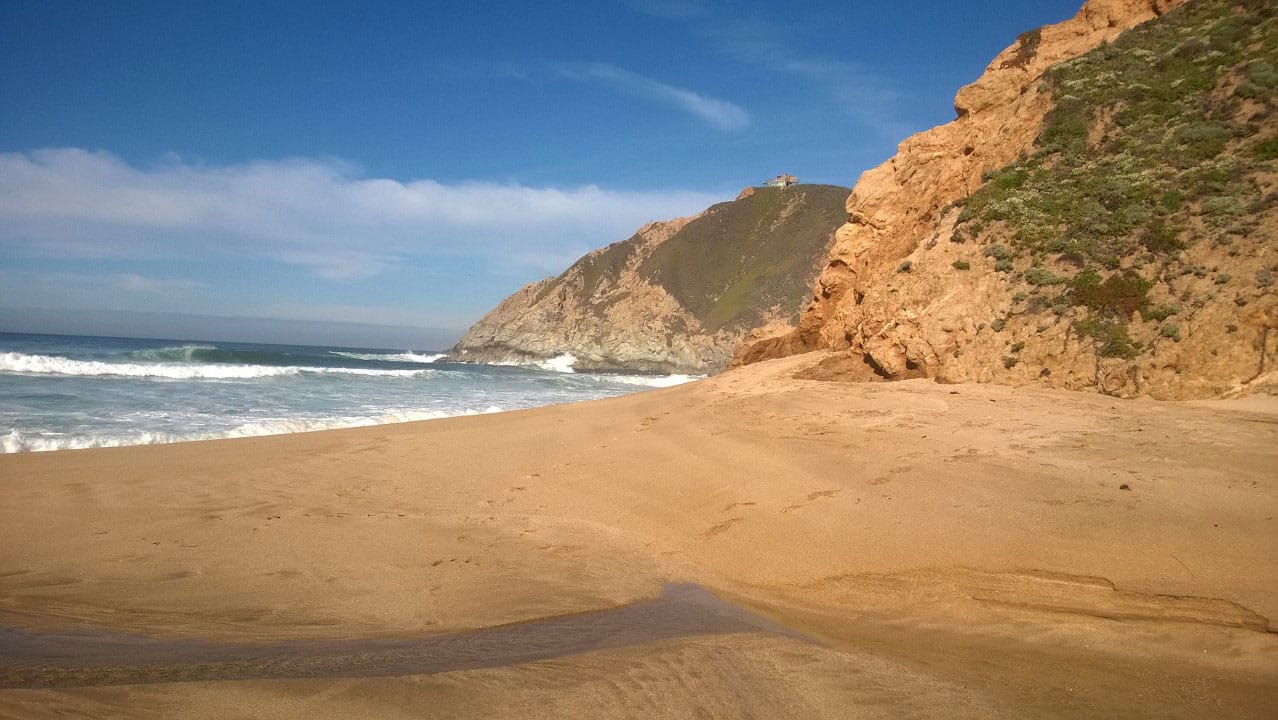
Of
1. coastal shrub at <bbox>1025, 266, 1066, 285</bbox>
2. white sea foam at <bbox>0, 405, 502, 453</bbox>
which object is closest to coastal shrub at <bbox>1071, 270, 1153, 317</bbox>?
coastal shrub at <bbox>1025, 266, 1066, 285</bbox>

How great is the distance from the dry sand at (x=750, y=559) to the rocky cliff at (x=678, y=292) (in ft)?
183

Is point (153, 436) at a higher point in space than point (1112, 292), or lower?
lower

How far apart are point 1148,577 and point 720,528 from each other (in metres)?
2.94

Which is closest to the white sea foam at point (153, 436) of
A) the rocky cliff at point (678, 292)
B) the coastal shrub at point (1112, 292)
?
the coastal shrub at point (1112, 292)

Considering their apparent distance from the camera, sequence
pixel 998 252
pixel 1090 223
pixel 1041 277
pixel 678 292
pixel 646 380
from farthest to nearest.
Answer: pixel 678 292 → pixel 646 380 → pixel 998 252 → pixel 1090 223 → pixel 1041 277

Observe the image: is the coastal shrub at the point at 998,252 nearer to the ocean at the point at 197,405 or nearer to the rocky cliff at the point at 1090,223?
the rocky cliff at the point at 1090,223

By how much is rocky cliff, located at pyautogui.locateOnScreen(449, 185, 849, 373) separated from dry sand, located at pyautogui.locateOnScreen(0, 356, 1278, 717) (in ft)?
183

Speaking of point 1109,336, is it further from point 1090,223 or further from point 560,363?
point 560,363

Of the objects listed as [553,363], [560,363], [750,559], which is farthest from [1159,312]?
[553,363]

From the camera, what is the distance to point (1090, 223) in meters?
10.7

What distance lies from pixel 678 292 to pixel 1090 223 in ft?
205

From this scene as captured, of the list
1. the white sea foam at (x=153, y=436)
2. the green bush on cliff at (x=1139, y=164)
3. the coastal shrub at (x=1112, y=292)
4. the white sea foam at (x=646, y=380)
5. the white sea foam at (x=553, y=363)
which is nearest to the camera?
the coastal shrub at (x=1112, y=292)

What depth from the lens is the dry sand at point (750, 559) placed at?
285 centimetres

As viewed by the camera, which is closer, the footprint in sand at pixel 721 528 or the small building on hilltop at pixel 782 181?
the footprint in sand at pixel 721 528
